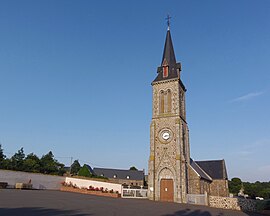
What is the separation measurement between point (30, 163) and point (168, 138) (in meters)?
29.4

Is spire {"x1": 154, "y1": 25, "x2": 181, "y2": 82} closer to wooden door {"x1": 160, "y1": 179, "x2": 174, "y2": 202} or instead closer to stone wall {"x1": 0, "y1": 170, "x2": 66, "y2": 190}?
wooden door {"x1": 160, "y1": 179, "x2": 174, "y2": 202}

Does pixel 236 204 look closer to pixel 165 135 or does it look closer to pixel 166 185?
pixel 166 185

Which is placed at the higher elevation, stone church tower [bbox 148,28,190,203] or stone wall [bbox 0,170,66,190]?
stone church tower [bbox 148,28,190,203]

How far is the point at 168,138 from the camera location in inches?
1170

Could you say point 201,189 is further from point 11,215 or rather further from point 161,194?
point 11,215

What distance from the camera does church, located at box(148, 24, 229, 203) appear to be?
27.8 meters

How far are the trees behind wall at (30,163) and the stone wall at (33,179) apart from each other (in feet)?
67.3

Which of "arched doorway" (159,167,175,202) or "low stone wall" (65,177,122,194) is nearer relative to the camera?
"arched doorway" (159,167,175,202)

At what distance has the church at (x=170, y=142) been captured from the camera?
27.8 metres

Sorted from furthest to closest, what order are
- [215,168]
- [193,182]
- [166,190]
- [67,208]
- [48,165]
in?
[48,165]
[215,168]
[193,182]
[166,190]
[67,208]

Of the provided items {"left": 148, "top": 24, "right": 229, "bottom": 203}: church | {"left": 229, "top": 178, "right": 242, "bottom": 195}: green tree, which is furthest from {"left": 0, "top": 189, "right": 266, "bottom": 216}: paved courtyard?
{"left": 229, "top": 178, "right": 242, "bottom": 195}: green tree

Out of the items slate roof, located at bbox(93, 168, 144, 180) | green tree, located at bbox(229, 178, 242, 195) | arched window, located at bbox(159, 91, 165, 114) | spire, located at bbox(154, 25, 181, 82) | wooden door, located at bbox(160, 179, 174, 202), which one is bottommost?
wooden door, located at bbox(160, 179, 174, 202)

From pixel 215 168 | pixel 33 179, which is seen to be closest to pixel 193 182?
pixel 215 168

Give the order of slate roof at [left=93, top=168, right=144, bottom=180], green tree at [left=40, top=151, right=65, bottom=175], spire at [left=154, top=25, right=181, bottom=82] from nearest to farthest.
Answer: spire at [left=154, top=25, right=181, bottom=82] < green tree at [left=40, top=151, right=65, bottom=175] < slate roof at [left=93, top=168, right=144, bottom=180]
